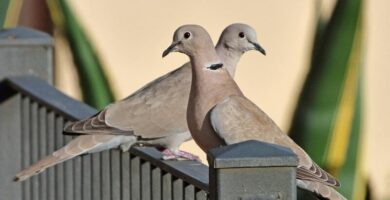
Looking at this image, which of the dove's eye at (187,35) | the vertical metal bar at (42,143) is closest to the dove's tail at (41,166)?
the vertical metal bar at (42,143)

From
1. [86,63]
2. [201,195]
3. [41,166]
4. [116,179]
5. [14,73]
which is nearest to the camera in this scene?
[201,195]

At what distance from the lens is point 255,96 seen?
7988mm

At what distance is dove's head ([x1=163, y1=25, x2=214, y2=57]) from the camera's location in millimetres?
4504

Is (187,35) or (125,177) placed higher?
(187,35)

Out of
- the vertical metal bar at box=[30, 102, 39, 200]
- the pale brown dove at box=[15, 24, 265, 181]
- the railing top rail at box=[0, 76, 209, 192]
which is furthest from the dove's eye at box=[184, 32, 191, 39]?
the vertical metal bar at box=[30, 102, 39, 200]

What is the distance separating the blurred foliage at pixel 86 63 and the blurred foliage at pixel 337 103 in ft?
3.31

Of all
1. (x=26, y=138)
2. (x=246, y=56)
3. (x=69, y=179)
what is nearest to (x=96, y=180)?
(x=69, y=179)

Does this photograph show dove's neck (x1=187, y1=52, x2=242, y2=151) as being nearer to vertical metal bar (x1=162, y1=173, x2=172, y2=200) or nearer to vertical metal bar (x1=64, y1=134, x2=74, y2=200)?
vertical metal bar (x1=162, y1=173, x2=172, y2=200)

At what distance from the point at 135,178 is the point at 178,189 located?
0.33 meters

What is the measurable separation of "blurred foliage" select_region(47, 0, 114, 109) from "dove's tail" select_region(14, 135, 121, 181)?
1.84 m

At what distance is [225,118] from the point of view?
4266 mm

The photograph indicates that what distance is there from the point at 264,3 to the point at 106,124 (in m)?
2.89

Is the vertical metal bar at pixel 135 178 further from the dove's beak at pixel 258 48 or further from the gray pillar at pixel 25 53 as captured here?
the gray pillar at pixel 25 53

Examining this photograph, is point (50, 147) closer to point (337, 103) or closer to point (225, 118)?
point (225, 118)
